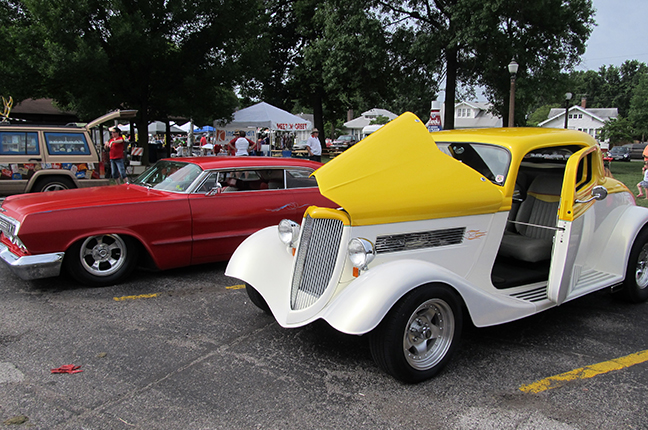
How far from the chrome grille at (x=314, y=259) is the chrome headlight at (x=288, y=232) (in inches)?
13.9

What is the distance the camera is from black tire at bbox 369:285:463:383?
3037 millimetres

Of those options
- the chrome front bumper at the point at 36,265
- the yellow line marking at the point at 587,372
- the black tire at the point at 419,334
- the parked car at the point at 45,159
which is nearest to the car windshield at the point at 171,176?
the chrome front bumper at the point at 36,265

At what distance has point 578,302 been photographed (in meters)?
4.93

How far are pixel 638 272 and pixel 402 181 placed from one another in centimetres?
319

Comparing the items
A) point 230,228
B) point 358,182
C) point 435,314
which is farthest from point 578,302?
point 230,228

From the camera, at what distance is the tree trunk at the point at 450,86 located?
821 inches

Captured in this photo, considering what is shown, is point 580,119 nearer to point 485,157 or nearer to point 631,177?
point 631,177

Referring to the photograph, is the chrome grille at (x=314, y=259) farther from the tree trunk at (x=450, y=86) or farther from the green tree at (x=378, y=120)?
the green tree at (x=378, y=120)

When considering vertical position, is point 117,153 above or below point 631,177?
above

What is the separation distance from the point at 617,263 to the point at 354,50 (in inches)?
709

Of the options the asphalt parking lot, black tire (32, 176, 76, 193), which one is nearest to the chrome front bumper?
the asphalt parking lot

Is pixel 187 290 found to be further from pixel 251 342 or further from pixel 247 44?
pixel 247 44

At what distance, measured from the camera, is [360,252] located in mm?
3148

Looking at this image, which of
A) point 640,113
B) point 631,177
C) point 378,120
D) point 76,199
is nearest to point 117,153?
point 76,199
